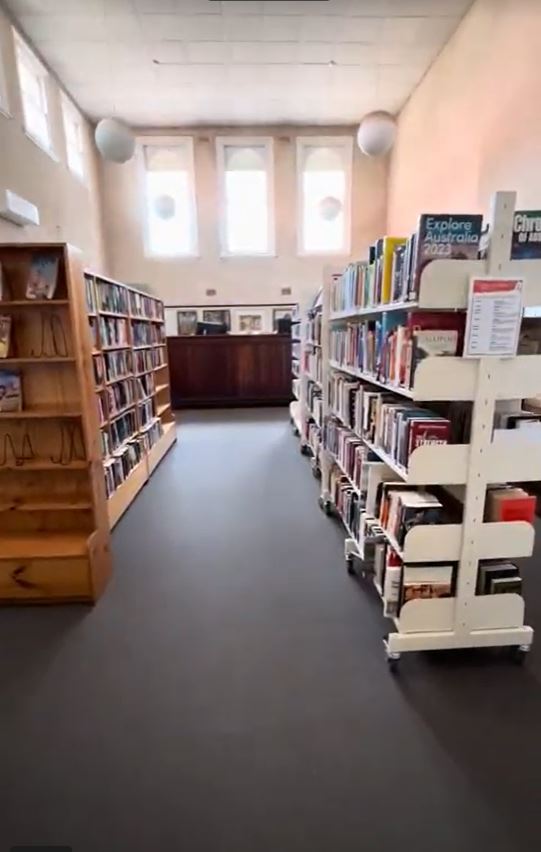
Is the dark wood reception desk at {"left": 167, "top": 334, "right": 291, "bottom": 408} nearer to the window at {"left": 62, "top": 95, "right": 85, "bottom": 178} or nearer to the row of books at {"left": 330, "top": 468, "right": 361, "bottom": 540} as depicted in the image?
the window at {"left": 62, "top": 95, "right": 85, "bottom": 178}

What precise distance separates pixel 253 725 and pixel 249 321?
8.05 meters

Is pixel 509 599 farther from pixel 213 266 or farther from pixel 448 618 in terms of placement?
pixel 213 266

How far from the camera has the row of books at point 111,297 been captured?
346 cm

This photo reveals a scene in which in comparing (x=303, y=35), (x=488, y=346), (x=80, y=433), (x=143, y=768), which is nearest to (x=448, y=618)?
(x=488, y=346)

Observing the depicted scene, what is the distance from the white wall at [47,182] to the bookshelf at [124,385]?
1804 mm

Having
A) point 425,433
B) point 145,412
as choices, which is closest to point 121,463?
point 145,412

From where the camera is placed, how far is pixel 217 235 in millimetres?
8828

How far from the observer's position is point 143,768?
152 cm

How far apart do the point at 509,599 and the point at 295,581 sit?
111 centimetres

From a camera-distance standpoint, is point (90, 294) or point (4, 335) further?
point (90, 294)

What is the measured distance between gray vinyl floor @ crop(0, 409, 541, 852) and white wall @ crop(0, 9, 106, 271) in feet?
14.5

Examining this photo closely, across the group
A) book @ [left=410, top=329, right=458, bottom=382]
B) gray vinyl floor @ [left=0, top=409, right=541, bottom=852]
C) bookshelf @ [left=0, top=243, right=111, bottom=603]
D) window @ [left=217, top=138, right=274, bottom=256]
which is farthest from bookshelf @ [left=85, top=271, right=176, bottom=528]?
window @ [left=217, top=138, right=274, bottom=256]

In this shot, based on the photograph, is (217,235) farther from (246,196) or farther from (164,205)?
(164,205)

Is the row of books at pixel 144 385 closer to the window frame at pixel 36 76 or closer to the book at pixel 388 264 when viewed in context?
the book at pixel 388 264
